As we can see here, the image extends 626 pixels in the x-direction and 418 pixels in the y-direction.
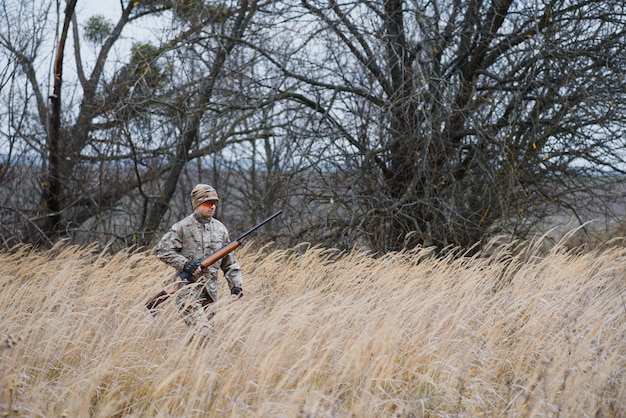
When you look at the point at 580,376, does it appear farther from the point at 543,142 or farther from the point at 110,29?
the point at 110,29

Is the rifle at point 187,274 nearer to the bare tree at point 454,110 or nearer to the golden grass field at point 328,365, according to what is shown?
the golden grass field at point 328,365

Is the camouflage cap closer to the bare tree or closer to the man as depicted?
the man

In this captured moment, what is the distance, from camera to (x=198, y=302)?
4469mm

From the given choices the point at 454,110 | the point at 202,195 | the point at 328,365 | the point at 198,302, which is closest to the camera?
the point at 328,365

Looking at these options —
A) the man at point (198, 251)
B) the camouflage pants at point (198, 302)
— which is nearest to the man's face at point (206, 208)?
the man at point (198, 251)

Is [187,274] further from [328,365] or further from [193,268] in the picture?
[328,365]

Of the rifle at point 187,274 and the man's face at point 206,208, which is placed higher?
the man's face at point 206,208

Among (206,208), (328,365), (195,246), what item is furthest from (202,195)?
(328,365)

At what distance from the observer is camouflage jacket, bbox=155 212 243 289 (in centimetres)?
456

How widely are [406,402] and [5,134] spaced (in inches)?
368

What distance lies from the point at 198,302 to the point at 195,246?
1.32 feet

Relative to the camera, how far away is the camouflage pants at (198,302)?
14.0 ft

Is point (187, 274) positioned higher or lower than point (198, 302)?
higher

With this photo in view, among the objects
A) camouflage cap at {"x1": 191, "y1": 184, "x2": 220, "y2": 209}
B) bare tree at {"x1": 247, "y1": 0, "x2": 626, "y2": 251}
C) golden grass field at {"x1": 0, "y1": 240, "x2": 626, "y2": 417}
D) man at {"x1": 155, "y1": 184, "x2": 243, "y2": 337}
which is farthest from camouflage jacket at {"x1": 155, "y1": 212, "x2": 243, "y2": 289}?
bare tree at {"x1": 247, "y1": 0, "x2": 626, "y2": 251}
